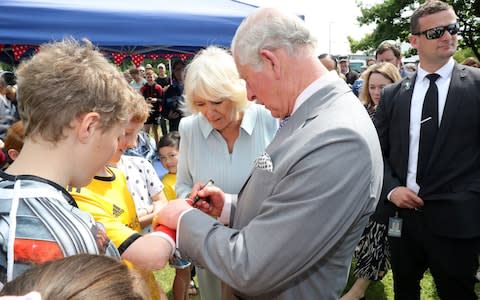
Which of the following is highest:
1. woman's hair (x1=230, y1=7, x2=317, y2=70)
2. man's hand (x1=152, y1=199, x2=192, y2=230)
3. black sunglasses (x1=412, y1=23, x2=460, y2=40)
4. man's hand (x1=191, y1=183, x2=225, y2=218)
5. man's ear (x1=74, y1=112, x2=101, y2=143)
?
woman's hair (x1=230, y1=7, x2=317, y2=70)

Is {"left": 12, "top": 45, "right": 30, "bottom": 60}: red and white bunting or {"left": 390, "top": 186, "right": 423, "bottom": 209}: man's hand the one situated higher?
{"left": 12, "top": 45, "right": 30, "bottom": 60}: red and white bunting

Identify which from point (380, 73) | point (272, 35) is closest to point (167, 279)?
point (380, 73)

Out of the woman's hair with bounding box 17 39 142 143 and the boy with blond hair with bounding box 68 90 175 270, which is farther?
the boy with blond hair with bounding box 68 90 175 270

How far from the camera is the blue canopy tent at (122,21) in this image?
3.69 meters

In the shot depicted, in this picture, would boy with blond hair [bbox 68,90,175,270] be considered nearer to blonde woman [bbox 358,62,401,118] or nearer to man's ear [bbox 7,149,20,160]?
man's ear [bbox 7,149,20,160]

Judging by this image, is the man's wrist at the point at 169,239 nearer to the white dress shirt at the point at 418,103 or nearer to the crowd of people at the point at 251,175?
the crowd of people at the point at 251,175

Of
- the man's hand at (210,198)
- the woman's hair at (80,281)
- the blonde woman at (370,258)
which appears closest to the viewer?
the woman's hair at (80,281)

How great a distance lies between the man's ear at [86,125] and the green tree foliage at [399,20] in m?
31.0

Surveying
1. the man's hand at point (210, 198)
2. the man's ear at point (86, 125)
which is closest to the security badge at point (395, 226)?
the man's hand at point (210, 198)

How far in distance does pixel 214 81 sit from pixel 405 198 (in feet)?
4.51

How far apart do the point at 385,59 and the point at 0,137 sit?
15.2 ft

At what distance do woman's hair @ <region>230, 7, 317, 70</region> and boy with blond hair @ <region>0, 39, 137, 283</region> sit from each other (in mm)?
464

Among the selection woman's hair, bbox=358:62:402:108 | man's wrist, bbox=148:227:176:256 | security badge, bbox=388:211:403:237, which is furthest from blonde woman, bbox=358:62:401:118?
man's wrist, bbox=148:227:176:256

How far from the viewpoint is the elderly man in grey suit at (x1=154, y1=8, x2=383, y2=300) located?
1.27m
